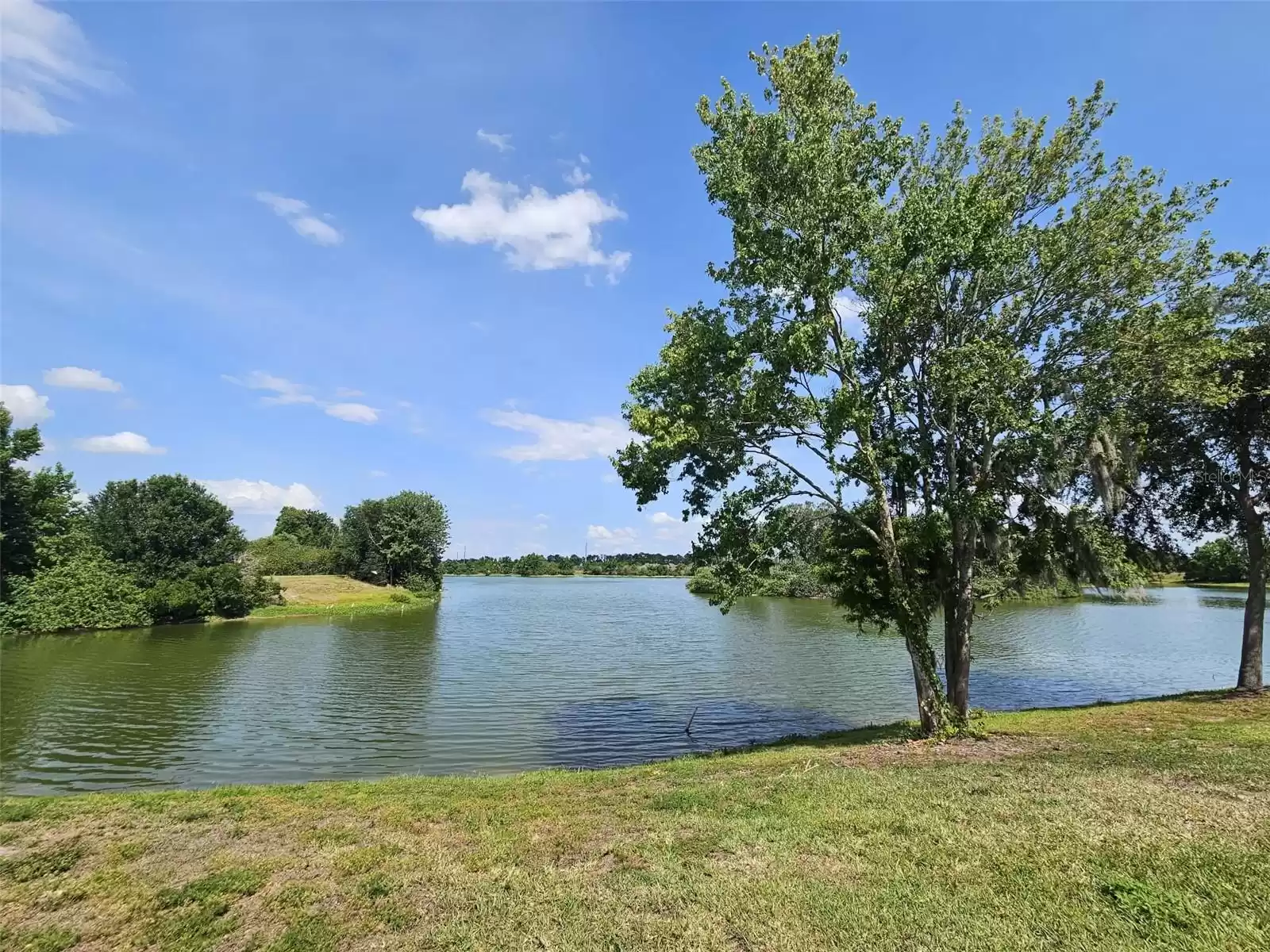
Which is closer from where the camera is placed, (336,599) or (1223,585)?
(336,599)

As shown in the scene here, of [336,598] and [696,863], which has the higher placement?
[696,863]

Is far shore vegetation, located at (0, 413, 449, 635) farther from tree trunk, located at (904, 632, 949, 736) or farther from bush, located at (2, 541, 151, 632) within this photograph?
tree trunk, located at (904, 632, 949, 736)

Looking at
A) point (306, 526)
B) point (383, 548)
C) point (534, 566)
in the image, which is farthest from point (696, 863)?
point (534, 566)

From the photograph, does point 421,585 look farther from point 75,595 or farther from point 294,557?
point 75,595

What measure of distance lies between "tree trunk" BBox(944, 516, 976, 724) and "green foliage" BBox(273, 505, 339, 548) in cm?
10362

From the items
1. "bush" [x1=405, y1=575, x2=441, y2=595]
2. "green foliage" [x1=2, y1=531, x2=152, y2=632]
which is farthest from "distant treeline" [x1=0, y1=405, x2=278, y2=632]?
"bush" [x1=405, y1=575, x2=441, y2=595]

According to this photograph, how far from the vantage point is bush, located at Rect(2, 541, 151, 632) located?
140 ft

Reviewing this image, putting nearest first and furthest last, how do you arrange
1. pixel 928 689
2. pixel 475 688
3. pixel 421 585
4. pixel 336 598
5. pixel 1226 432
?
pixel 928 689, pixel 1226 432, pixel 475 688, pixel 336 598, pixel 421 585

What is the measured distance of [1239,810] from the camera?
7.02 meters

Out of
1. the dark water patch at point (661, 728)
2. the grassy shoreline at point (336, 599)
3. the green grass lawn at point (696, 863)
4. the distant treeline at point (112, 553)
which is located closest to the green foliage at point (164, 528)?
the distant treeline at point (112, 553)

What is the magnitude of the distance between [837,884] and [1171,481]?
1988cm

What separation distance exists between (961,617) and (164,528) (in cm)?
5706

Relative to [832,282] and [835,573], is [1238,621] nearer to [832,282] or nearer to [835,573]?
[835,573]

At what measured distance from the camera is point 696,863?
21.5 ft
